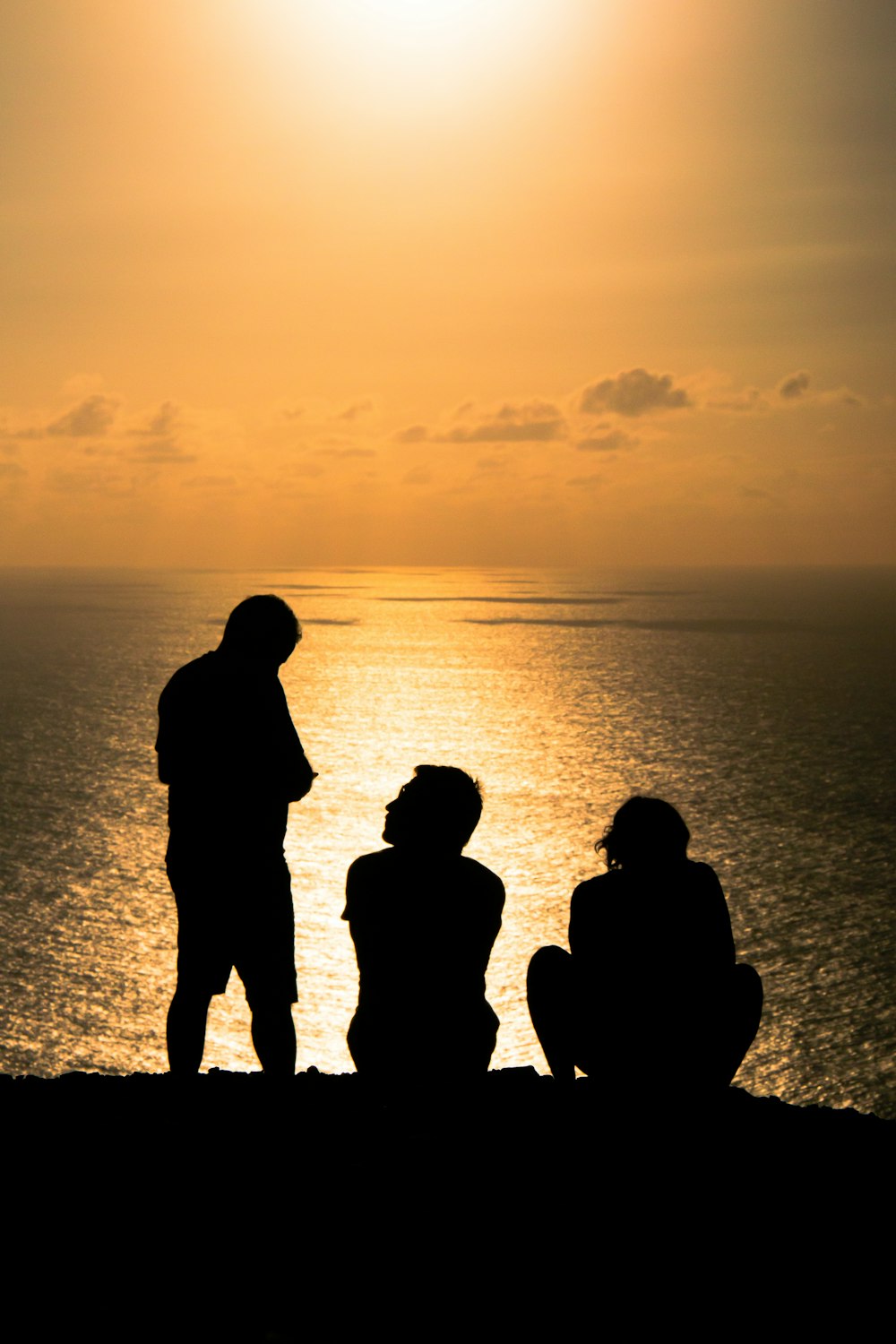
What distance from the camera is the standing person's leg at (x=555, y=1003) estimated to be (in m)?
6.03

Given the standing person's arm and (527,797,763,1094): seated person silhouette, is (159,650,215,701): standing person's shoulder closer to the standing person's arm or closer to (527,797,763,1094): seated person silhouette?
the standing person's arm

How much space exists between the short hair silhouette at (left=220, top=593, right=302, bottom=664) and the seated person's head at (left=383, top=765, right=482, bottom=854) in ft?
4.25

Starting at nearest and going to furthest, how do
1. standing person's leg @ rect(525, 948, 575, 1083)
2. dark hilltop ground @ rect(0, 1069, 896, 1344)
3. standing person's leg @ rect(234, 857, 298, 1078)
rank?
1. dark hilltop ground @ rect(0, 1069, 896, 1344)
2. standing person's leg @ rect(525, 948, 575, 1083)
3. standing person's leg @ rect(234, 857, 298, 1078)

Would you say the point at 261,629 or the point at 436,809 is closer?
the point at 436,809

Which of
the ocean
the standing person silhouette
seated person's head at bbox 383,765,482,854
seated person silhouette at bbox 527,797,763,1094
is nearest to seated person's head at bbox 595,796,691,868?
seated person silhouette at bbox 527,797,763,1094

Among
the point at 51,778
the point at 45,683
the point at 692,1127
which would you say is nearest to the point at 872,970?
the point at 692,1127

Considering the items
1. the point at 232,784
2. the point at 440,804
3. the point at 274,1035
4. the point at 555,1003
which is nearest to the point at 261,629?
the point at 232,784

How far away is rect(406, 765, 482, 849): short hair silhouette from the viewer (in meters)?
5.78

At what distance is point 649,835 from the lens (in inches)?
227

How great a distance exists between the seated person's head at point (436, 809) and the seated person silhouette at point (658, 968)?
0.71m

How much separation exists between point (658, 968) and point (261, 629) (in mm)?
2875

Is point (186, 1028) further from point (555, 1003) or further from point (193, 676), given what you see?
point (555, 1003)

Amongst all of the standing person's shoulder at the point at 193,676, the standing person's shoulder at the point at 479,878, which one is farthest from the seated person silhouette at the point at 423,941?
the standing person's shoulder at the point at 193,676

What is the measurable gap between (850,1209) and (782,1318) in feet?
3.54
